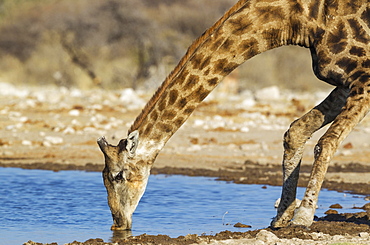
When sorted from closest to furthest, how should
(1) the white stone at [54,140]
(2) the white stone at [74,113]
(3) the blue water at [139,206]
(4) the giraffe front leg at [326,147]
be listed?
(4) the giraffe front leg at [326,147] < (3) the blue water at [139,206] < (1) the white stone at [54,140] < (2) the white stone at [74,113]

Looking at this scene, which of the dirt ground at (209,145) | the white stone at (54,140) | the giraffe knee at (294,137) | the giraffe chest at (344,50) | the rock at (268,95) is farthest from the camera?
the rock at (268,95)

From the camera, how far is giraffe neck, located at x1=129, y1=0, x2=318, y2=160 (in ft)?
21.6

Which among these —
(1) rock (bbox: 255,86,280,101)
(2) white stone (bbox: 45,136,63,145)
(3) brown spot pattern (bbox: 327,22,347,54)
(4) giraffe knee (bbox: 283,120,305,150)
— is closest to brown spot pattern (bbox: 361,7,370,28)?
(3) brown spot pattern (bbox: 327,22,347,54)

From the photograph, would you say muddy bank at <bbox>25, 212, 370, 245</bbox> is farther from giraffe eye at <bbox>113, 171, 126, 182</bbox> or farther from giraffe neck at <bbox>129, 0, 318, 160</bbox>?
giraffe neck at <bbox>129, 0, 318, 160</bbox>

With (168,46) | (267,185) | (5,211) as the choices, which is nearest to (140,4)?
(168,46)

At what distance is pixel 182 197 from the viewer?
9.03 metres

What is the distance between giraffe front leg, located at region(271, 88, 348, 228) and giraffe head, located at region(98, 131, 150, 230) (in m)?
1.39

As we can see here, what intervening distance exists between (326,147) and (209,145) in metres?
7.89

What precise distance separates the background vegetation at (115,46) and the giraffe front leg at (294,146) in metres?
18.4

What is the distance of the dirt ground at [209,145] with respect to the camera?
6.37 m

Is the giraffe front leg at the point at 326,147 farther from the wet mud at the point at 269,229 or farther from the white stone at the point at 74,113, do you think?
the white stone at the point at 74,113

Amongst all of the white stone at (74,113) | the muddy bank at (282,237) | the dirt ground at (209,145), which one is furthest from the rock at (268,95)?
the muddy bank at (282,237)

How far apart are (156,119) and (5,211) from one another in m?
2.36

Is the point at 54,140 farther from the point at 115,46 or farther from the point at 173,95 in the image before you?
the point at 115,46
